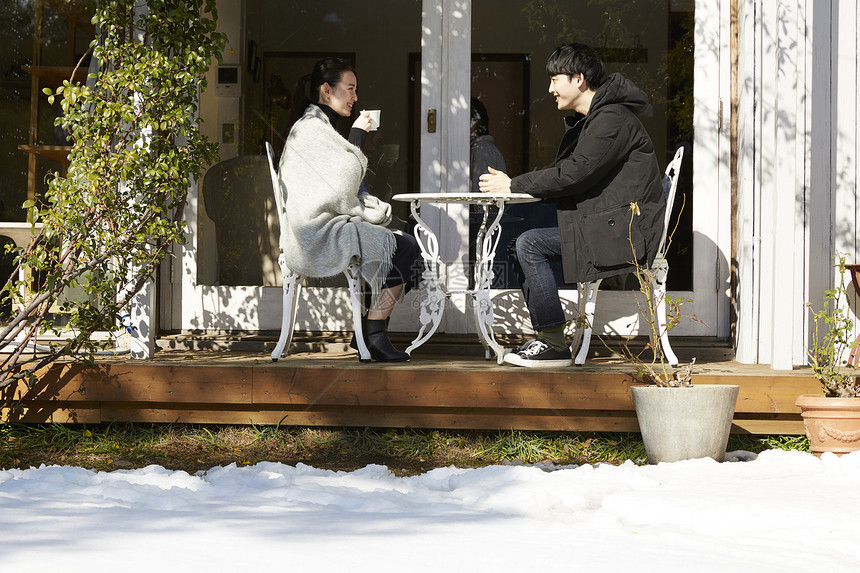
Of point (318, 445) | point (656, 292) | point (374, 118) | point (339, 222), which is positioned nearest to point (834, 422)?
point (656, 292)


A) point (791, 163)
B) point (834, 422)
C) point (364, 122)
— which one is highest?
point (364, 122)

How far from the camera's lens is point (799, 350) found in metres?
3.46

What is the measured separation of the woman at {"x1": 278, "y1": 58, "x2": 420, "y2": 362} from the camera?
352 cm

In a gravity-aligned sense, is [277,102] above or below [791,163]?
above

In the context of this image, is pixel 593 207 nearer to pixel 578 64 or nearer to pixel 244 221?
pixel 578 64

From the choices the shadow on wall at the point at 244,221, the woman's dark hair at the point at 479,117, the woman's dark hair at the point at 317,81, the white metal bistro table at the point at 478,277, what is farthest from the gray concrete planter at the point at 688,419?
the shadow on wall at the point at 244,221

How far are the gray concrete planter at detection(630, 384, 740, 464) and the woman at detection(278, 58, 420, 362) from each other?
1.05m

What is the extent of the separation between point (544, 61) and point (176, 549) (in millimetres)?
3119

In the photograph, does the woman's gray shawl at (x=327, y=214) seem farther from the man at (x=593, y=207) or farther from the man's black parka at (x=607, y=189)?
the man's black parka at (x=607, y=189)

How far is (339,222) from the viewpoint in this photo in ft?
11.6

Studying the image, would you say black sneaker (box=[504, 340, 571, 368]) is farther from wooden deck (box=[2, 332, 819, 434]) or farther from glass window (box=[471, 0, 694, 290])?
glass window (box=[471, 0, 694, 290])

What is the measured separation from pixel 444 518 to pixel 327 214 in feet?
5.24

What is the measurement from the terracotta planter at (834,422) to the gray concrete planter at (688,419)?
0.28 metres

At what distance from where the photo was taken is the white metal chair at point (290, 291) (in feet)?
11.7
